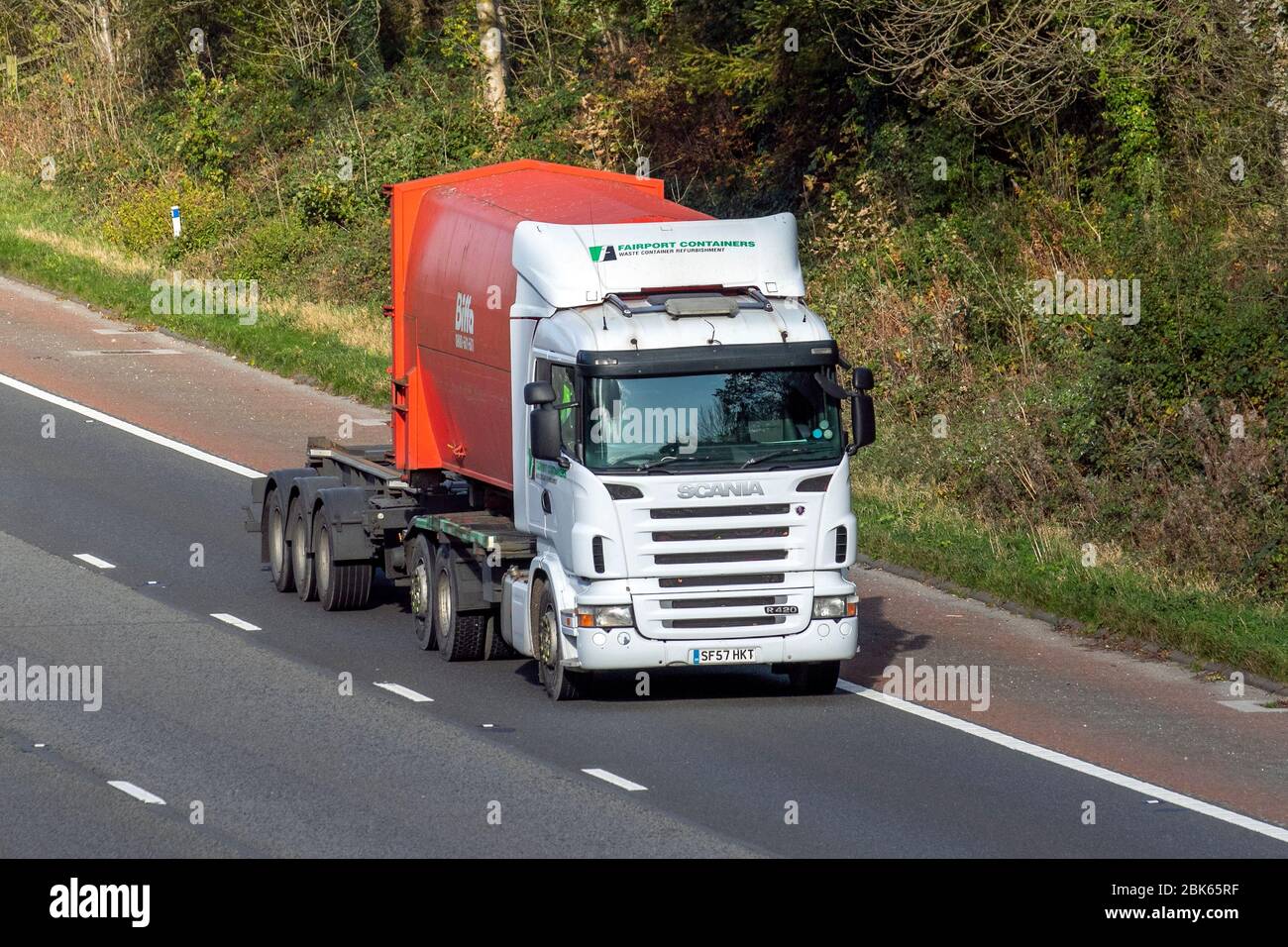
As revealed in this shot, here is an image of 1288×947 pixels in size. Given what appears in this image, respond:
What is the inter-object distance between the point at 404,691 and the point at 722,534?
8.87ft

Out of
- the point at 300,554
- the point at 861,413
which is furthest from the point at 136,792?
the point at 300,554

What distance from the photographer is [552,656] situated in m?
14.9

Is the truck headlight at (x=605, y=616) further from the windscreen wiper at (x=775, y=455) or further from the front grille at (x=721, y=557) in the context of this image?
the windscreen wiper at (x=775, y=455)

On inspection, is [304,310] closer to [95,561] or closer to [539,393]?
[95,561]

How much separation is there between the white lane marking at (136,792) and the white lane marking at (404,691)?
2823mm

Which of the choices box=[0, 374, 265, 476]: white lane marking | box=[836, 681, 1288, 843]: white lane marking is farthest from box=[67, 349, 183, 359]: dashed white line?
box=[836, 681, 1288, 843]: white lane marking

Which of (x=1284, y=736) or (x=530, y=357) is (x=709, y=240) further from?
(x=1284, y=736)

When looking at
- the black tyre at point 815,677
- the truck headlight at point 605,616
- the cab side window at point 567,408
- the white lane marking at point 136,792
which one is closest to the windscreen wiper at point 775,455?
the cab side window at point 567,408

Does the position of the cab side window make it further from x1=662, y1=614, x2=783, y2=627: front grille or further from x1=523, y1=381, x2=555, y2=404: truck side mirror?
x1=662, y1=614, x2=783, y2=627: front grille

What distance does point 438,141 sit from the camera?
37.5 meters

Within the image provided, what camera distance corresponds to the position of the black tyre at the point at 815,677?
15.3 m

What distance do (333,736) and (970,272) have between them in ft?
47.8

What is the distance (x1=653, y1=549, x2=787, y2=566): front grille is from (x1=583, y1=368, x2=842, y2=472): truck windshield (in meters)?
0.60

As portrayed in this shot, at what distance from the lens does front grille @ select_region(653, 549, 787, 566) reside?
14461mm
